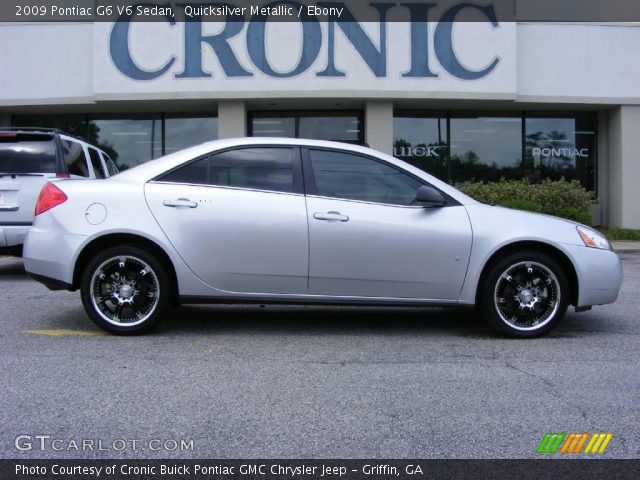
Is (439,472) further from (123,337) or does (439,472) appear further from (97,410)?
(123,337)

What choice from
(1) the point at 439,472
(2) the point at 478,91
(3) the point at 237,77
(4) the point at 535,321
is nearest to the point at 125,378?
(1) the point at 439,472

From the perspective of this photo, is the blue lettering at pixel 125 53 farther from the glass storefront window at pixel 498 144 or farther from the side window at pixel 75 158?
the side window at pixel 75 158

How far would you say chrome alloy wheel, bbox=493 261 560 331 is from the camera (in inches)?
207

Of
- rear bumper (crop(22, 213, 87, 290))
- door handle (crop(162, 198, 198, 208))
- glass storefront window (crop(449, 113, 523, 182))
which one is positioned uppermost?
glass storefront window (crop(449, 113, 523, 182))

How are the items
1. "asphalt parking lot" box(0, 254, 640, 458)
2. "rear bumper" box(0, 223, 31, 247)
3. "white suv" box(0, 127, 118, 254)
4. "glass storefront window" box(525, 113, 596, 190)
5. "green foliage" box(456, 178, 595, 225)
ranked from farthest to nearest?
"glass storefront window" box(525, 113, 596, 190) → "green foliage" box(456, 178, 595, 225) → "white suv" box(0, 127, 118, 254) → "rear bumper" box(0, 223, 31, 247) → "asphalt parking lot" box(0, 254, 640, 458)

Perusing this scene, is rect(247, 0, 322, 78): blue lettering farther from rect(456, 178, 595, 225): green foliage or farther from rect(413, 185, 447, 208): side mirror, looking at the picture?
rect(413, 185, 447, 208): side mirror

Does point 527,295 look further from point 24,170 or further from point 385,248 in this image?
point 24,170

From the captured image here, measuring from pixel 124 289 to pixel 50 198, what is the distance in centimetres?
104

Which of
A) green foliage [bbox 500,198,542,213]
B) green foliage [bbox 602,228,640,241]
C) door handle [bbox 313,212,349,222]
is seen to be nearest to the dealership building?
green foliage [bbox 602,228,640,241]

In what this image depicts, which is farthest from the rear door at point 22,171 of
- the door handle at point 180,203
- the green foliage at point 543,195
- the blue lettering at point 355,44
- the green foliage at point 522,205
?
the green foliage at point 543,195

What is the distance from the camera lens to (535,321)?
210 inches

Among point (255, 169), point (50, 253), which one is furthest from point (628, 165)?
point (50, 253)

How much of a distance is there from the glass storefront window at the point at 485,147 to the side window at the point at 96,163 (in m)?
10.7

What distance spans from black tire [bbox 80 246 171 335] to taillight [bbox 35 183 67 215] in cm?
60
